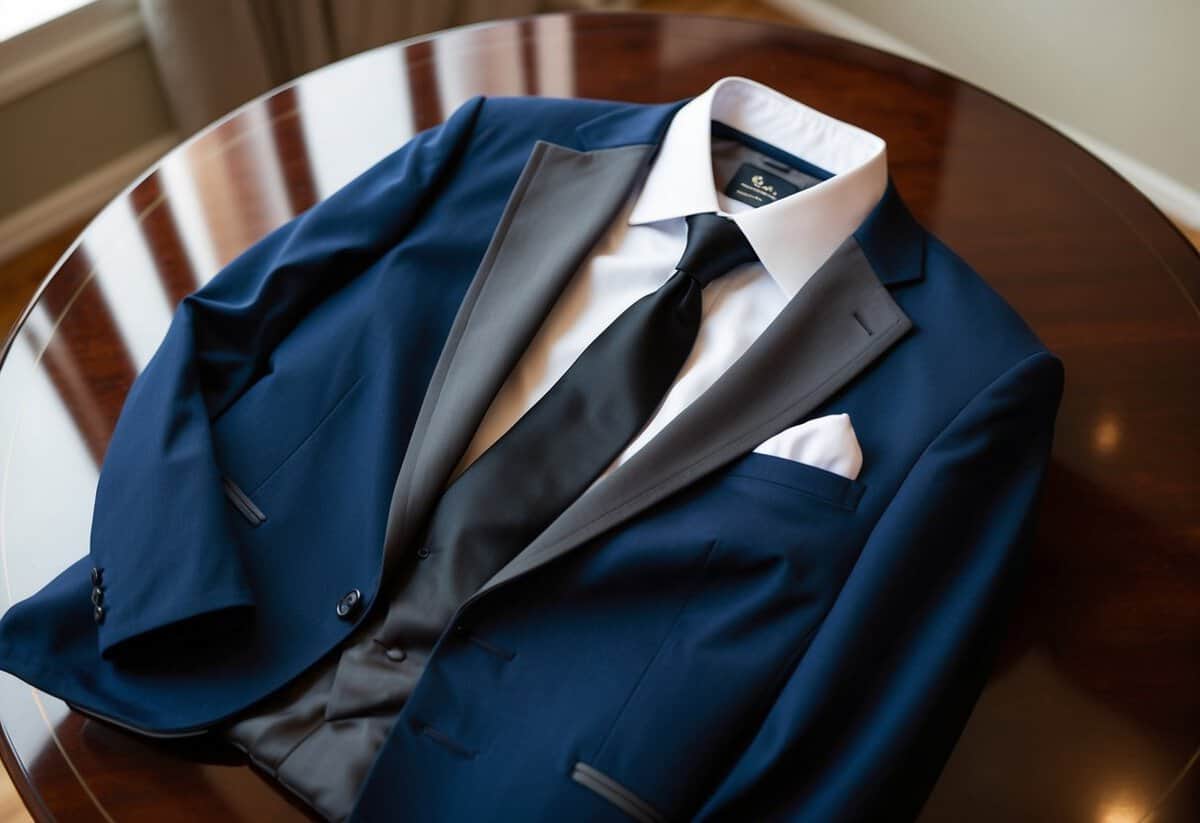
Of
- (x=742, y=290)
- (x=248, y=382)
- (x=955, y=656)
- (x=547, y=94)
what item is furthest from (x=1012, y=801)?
(x=547, y=94)

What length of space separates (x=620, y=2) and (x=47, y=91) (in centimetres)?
134

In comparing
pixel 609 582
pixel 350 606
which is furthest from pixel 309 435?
pixel 609 582

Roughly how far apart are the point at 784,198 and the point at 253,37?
1.21 meters

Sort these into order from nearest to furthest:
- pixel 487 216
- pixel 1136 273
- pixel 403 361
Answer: pixel 403 361 < pixel 487 216 < pixel 1136 273

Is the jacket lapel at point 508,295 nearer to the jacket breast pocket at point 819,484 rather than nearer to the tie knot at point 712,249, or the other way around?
the tie knot at point 712,249

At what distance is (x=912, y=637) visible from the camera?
99 cm

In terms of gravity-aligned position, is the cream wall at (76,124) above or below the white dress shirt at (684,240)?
below

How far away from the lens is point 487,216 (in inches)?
50.6

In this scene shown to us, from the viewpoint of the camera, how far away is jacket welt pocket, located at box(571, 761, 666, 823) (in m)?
0.94

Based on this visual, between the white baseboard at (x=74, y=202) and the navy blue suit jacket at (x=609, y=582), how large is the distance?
3.73 ft

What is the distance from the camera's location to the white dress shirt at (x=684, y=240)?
119 cm

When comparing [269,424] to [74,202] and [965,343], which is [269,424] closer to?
[965,343]

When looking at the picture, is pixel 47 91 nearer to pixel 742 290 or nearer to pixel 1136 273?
pixel 742 290

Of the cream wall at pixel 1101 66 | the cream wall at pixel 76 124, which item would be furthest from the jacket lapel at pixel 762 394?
the cream wall at pixel 76 124
